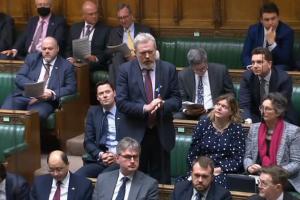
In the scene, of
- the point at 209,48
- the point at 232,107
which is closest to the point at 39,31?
the point at 209,48

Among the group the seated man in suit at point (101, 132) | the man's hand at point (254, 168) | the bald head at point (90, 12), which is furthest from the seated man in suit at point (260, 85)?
the bald head at point (90, 12)

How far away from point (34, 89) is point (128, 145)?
1528 millimetres

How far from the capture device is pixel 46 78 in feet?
20.3

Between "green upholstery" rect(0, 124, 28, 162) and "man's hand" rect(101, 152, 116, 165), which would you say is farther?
"green upholstery" rect(0, 124, 28, 162)

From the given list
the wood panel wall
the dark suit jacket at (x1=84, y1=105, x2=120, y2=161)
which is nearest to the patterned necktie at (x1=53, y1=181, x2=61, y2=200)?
the dark suit jacket at (x1=84, y1=105, x2=120, y2=161)

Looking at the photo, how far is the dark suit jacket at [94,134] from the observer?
5215mm

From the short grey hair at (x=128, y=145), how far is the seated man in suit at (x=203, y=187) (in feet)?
1.09

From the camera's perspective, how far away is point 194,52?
5.56 meters

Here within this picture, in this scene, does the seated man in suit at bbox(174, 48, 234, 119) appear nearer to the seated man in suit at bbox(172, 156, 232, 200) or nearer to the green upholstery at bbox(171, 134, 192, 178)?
the green upholstery at bbox(171, 134, 192, 178)

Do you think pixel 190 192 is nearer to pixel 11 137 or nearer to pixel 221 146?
pixel 221 146

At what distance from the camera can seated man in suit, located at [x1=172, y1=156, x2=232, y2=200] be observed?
4.32 metres

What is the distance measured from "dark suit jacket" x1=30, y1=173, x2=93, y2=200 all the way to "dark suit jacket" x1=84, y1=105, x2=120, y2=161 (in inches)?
16.3

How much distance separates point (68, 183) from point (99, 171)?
0.39 metres

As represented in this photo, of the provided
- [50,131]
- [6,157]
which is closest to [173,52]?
[50,131]
